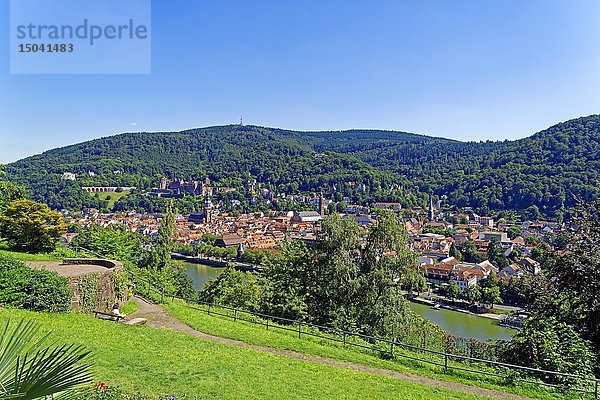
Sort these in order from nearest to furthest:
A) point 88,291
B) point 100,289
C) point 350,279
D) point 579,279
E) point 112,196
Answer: point 579,279 < point 88,291 < point 100,289 < point 350,279 < point 112,196

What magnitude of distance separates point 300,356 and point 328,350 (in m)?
0.81

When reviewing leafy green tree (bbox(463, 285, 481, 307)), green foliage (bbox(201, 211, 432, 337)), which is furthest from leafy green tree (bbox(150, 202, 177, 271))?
leafy green tree (bbox(463, 285, 481, 307))

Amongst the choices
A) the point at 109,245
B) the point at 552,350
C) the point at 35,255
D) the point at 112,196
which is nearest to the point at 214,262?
the point at 109,245

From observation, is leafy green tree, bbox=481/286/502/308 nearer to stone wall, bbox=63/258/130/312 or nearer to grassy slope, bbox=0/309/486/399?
stone wall, bbox=63/258/130/312

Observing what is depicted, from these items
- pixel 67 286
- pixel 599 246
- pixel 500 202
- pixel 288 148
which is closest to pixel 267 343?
pixel 67 286

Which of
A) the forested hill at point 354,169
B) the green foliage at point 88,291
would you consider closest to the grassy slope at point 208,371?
the green foliage at point 88,291

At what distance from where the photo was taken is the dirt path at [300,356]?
8.69 meters

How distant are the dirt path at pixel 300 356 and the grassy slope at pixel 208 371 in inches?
20.4

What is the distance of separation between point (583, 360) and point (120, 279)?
492 inches

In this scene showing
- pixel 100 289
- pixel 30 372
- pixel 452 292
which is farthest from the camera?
pixel 452 292

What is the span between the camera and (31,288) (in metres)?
11.0

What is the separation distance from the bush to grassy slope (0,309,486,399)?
698 mm

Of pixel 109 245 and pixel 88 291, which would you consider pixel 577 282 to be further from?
pixel 109 245

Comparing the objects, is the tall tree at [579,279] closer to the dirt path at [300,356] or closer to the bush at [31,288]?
the dirt path at [300,356]
